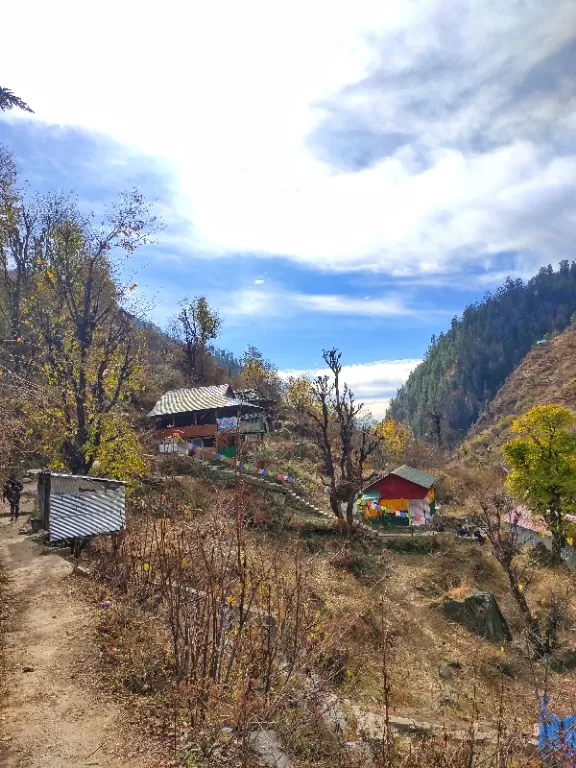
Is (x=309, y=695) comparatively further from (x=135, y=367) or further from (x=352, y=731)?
(x=135, y=367)

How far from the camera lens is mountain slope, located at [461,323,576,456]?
118688 mm

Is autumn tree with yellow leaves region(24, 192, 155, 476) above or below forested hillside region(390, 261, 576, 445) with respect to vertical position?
below

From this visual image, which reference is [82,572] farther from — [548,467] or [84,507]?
[548,467]

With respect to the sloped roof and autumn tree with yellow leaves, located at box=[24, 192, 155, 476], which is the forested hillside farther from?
autumn tree with yellow leaves, located at box=[24, 192, 155, 476]

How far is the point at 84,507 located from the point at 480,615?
12807mm

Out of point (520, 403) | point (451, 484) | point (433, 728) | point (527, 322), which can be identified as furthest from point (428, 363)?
point (433, 728)

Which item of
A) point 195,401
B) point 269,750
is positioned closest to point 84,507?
point 269,750

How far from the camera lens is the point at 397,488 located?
3284 centimetres

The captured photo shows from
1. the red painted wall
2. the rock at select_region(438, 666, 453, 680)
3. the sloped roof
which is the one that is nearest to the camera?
the rock at select_region(438, 666, 453, 680)

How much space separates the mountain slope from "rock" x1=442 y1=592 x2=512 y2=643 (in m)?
96.6

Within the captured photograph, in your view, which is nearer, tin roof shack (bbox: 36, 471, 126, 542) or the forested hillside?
tin roof shack (bbox: 36, 471, 126, 542)

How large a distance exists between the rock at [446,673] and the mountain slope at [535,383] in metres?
101

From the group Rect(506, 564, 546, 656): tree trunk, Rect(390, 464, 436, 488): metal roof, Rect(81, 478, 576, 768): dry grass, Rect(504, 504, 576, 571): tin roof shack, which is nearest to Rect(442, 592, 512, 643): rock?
Rect(81, 478, 576, 768): dry grass

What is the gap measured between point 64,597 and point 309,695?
649 cm
